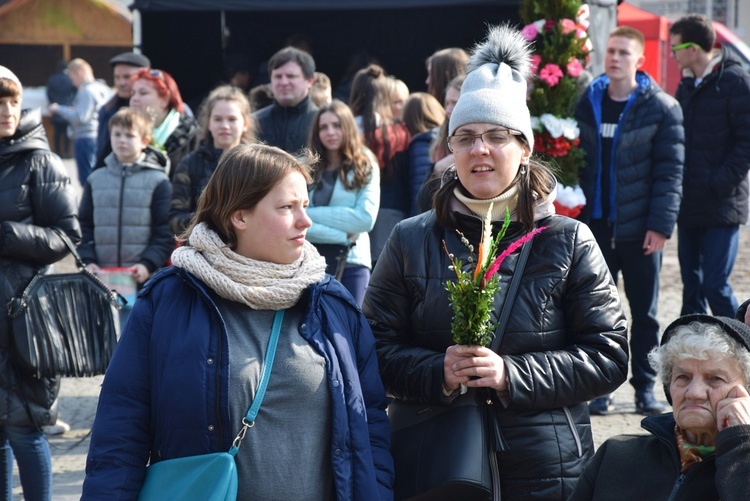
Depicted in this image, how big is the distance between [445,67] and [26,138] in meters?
3.24

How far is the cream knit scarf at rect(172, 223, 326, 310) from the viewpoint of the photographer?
287 cm

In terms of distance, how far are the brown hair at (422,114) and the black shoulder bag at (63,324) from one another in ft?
A: 8.58

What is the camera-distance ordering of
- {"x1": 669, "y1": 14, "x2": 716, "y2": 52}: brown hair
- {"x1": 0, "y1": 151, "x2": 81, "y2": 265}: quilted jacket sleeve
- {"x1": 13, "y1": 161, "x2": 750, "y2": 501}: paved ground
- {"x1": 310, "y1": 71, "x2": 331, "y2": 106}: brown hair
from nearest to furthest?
{"x1": 0, "y1": 151, "x2": 81, "y2": 265}: quilted jacket sleeve, {"x1": 13, "y1": 161, "x2": 750, "y2": 501}: paved ground, {"x1": 669, "y1": 14, "x2": 716, "y2": 52}: brown hair, {"x1": 310, "y1": 71, "x2": 331, "y2": 106}: brown hair

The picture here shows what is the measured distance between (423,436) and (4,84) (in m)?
2.79

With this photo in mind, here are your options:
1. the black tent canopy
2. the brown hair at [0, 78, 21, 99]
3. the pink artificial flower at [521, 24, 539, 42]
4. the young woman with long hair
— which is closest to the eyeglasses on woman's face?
the brown hair at [0, 78, 21, 99]

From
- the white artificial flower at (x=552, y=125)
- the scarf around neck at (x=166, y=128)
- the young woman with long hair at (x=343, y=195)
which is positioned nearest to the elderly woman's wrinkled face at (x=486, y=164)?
the young woman with long hair at (x=343, y=195)

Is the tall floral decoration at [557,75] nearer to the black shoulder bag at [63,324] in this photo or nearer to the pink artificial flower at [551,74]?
the pink artificial flower at [551,74]

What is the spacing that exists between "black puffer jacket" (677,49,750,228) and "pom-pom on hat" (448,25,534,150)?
420 centimetres

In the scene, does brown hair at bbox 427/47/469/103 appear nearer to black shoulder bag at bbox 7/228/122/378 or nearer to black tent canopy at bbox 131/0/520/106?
black shoulder bag at bbox 7/228/122/378

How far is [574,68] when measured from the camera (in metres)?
6.29

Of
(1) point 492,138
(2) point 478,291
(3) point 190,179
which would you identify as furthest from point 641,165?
(2) point 478,291

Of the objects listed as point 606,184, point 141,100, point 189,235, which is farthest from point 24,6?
point 189,235

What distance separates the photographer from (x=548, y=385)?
9.83ft

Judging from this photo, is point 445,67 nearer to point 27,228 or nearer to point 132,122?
point 132,122
